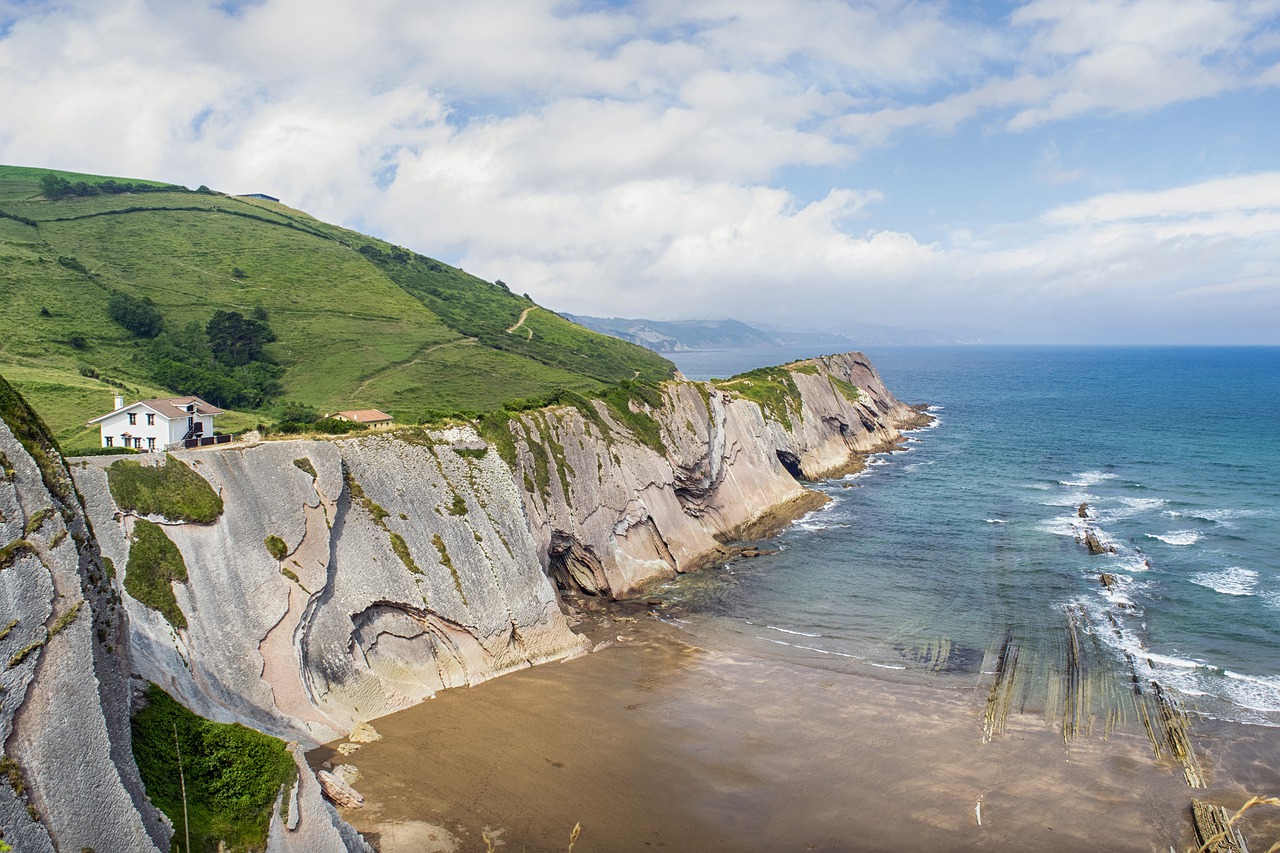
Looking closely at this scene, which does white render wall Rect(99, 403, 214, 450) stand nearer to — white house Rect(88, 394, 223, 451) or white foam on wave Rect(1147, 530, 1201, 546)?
white house Rect(88, 394, 223, 451)

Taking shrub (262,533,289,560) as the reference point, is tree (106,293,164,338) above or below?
above

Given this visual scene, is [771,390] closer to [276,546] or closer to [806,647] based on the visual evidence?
[806,647]

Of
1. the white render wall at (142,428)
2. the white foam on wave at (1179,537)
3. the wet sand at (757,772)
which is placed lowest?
the wet sand at (757,772)

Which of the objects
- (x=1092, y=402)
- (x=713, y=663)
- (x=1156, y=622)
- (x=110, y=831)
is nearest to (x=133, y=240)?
(x=713, y=663)

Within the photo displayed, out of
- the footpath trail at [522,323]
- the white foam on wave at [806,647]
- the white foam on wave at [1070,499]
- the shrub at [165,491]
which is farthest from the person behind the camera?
the footpath trail at [522,323]

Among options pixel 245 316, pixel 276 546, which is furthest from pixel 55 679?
A: pixel 245 316

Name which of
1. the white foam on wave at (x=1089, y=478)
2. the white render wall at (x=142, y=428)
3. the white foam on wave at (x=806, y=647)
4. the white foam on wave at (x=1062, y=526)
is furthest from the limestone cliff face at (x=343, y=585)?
the white foam on wave at (x=1089, y=478)

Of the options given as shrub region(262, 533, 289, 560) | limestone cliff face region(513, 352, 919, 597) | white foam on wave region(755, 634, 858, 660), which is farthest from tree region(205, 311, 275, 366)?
white foam on wave region(755, 634, 858, 660)

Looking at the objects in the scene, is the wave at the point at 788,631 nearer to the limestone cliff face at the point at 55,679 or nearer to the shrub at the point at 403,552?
the shrub at the point at 403,552
